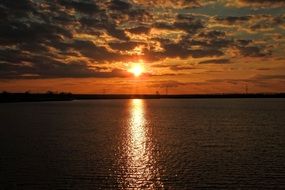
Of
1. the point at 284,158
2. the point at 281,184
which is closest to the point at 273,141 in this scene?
the point at 284,158

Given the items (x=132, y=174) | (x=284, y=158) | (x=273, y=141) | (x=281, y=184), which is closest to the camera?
(x=281, y=184)

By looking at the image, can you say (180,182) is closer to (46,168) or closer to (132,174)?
(132,174)

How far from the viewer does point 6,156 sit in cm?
4747

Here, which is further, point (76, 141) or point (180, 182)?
point (76, 141)

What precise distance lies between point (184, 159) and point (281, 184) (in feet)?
45.7

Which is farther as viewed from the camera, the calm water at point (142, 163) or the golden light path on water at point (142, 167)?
the golden light path on water at point (142, 167)

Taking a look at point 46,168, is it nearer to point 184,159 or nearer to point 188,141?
point 184,159

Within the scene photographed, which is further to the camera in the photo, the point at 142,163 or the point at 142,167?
the point at 142,163

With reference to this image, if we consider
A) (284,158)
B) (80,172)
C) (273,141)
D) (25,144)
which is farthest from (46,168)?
(273,141)

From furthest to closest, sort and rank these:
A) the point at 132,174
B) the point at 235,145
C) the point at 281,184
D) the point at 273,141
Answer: the point at 273,141
the point at 235,145
the point at 132,174
the point at 281,184

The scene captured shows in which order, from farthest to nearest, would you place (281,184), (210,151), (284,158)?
(210,151)
(284,158)
(281,184)

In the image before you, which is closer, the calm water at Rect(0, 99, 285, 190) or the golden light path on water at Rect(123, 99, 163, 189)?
the calm water at Rect(0, 99, 285, 190)

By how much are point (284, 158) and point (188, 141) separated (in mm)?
19847

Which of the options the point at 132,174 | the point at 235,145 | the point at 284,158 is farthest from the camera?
the point at 235,145
